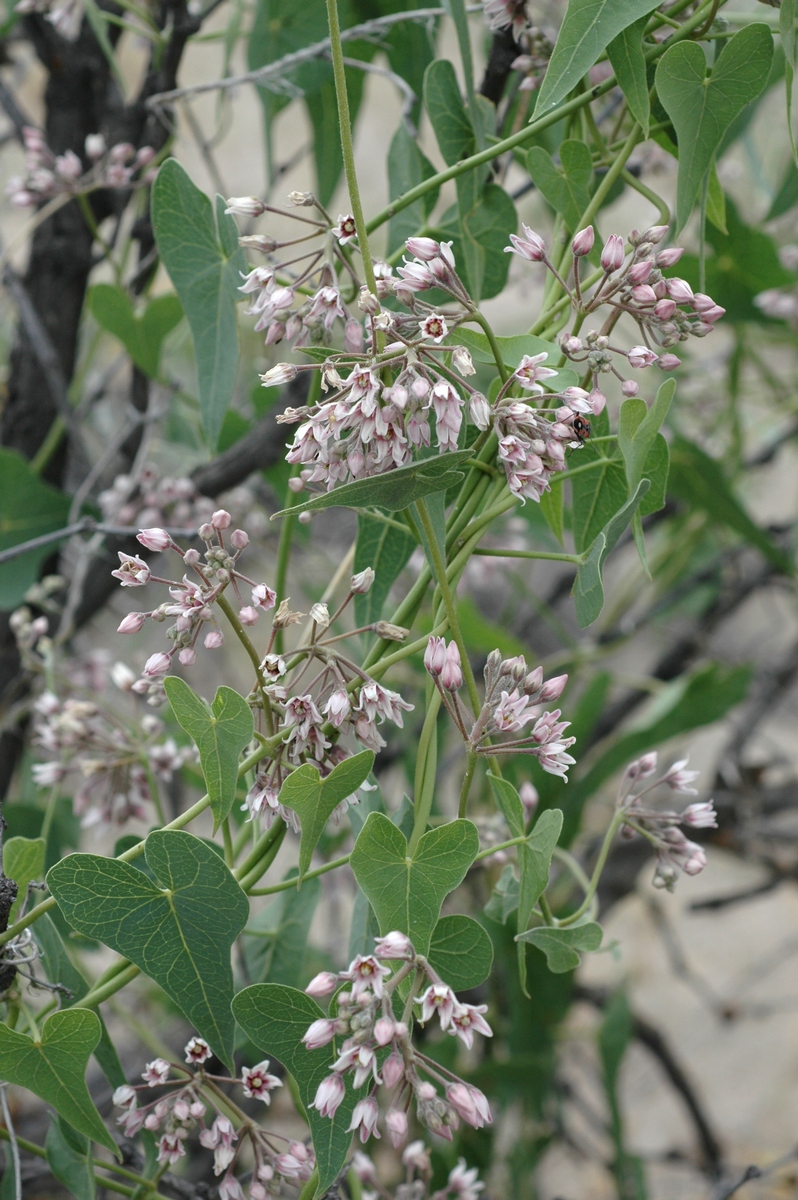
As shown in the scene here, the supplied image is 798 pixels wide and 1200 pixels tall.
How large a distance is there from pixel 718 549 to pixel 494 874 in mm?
659

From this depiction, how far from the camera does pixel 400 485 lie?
13.7 inches

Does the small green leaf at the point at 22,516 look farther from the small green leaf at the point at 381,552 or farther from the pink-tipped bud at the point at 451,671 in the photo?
the pink-tipped bud at the point at 451,671

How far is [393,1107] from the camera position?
1.16ft

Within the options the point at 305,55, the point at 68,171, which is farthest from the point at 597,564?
the point at 68,171

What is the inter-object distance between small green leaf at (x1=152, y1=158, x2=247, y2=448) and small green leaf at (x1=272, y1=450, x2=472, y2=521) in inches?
8.2

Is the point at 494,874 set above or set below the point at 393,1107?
below

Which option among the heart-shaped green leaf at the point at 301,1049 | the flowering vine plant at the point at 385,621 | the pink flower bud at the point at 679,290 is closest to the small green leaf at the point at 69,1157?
the flowering vine plant at the point at 385,621

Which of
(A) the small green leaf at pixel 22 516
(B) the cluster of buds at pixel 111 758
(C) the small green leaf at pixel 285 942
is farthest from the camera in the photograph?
(A) the small green leaf at pixel 22 516

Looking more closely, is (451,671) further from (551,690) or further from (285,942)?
(285,942)

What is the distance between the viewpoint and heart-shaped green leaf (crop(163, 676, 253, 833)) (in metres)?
0.38

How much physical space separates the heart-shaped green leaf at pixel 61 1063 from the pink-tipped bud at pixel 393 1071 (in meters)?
0.13

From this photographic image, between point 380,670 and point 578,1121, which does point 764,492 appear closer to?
point 578,1121

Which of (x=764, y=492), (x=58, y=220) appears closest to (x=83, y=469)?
(x=58, y=220)

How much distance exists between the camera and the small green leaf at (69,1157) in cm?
45
